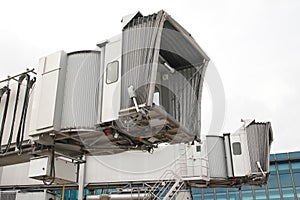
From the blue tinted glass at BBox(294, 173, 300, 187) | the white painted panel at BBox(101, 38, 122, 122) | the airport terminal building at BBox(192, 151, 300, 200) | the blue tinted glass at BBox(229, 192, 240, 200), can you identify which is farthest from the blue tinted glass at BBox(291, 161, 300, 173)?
the white painted panel at BBox(101, 38, 122, 122)

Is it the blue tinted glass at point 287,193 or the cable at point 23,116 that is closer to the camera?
the cable at point 23,116

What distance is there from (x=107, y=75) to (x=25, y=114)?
2.90m

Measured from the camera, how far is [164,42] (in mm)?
6977

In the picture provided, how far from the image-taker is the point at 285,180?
102 feet

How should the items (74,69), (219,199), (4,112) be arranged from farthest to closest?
1. (219,199)
2. (4,112)
3. (74,69)

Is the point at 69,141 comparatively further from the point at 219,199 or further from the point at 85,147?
the point at 219,199

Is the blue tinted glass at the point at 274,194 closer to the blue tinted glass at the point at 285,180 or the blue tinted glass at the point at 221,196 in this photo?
the blue tinted glass at the point at 285,180

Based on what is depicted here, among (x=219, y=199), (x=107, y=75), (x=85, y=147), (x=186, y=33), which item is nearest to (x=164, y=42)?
(x=186, y=33)

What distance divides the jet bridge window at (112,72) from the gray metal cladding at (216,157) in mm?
11062

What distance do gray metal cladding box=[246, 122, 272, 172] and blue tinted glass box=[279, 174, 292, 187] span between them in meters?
16.4

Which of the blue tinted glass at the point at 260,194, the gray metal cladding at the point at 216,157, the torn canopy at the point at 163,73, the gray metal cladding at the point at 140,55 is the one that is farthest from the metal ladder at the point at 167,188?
the blue tinted glass at the point at 260,194

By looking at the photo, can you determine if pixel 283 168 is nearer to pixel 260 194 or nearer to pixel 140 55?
pixel 260 194

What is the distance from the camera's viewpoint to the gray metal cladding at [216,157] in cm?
1714

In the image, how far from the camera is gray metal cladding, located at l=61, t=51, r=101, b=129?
715cm
